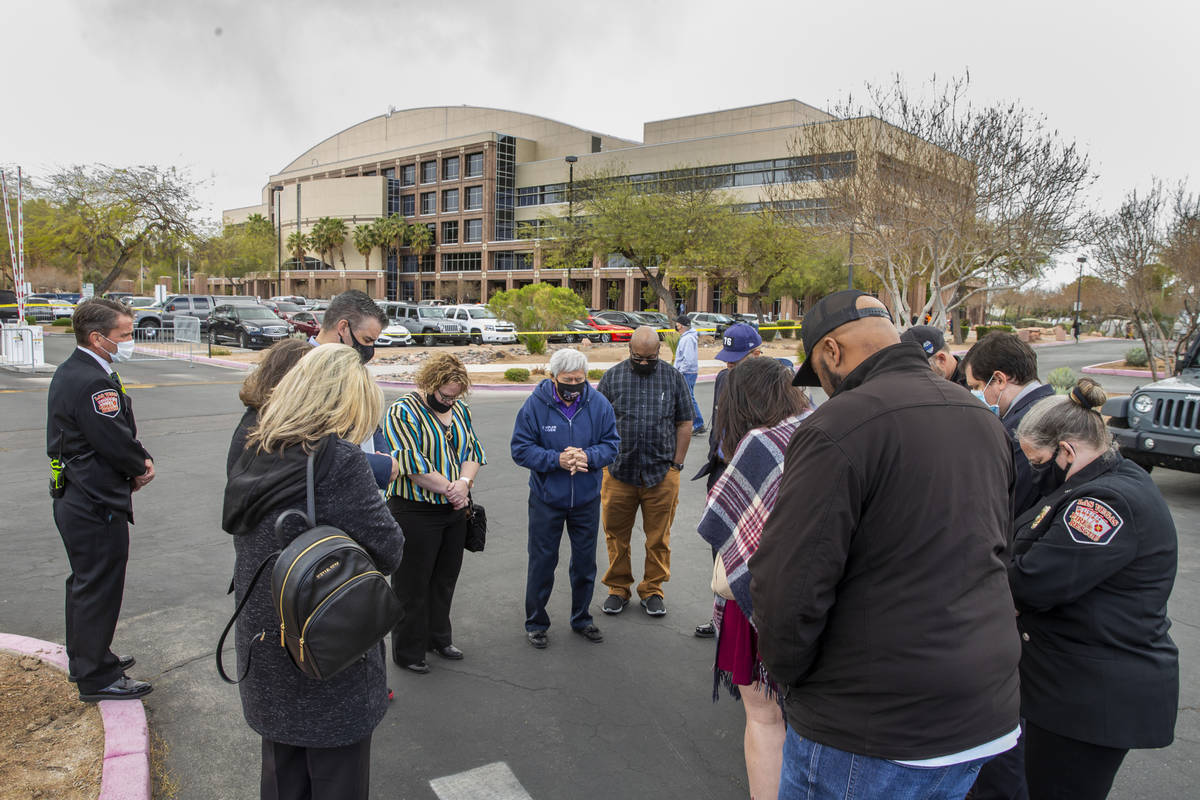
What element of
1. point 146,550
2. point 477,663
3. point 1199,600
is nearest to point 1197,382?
point 1199,600

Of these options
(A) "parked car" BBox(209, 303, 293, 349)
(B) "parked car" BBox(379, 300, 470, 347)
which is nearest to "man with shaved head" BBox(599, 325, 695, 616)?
(A) "parked car" BBox(209, 303, 293, 349)

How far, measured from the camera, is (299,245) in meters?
89.8

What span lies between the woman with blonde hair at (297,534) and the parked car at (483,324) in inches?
1155

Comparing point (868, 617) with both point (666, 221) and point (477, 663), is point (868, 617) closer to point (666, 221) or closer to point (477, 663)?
point (477, 663)

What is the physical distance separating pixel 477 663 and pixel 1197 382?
9.07 metres

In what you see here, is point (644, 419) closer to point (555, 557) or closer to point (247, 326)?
point (555, 557)

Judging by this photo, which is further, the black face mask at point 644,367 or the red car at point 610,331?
the red car at point 610,331

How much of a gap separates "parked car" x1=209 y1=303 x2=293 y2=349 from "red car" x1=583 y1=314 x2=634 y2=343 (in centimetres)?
1345

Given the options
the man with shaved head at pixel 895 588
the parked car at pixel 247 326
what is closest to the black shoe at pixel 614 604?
the man with shaved head at pixel 895 588

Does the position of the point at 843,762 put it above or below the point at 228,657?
above

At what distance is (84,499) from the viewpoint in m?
3.75

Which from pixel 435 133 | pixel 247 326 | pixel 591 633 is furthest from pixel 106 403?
pixel 435 133

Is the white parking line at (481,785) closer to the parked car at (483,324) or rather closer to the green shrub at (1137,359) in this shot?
the parked car at (483,324)

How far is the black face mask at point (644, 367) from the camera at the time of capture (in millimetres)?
5523
